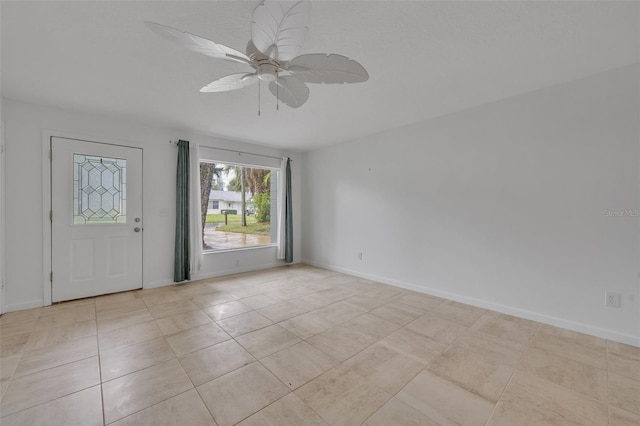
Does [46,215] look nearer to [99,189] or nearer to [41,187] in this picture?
[41,187]

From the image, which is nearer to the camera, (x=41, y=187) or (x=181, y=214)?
(x=41, y=187)

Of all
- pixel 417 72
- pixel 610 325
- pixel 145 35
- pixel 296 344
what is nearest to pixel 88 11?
Result: pixel 145 35

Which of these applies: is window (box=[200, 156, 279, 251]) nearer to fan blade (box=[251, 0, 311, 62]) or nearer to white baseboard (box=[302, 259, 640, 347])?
white baseboard (box=[302, 259, 640, 347])

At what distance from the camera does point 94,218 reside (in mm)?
3549

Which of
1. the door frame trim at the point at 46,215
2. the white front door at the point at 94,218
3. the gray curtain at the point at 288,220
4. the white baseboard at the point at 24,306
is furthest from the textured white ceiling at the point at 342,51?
the white baseboard at the point at 24,306

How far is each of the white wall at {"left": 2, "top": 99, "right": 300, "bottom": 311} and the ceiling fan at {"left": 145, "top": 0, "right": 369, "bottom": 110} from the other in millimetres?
2629

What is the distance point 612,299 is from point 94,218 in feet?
19.3

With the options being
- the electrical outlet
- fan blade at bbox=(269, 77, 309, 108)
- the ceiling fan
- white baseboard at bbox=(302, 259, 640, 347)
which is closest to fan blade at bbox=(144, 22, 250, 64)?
the ceiling fan

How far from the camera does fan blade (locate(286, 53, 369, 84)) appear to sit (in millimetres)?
1541

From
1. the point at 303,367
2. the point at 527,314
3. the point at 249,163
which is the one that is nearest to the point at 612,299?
the point at 527,314

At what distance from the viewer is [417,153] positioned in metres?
3.84

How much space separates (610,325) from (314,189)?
4.46 metres

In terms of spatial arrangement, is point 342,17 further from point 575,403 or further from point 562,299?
point 562,299

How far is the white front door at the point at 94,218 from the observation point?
3.33 m
